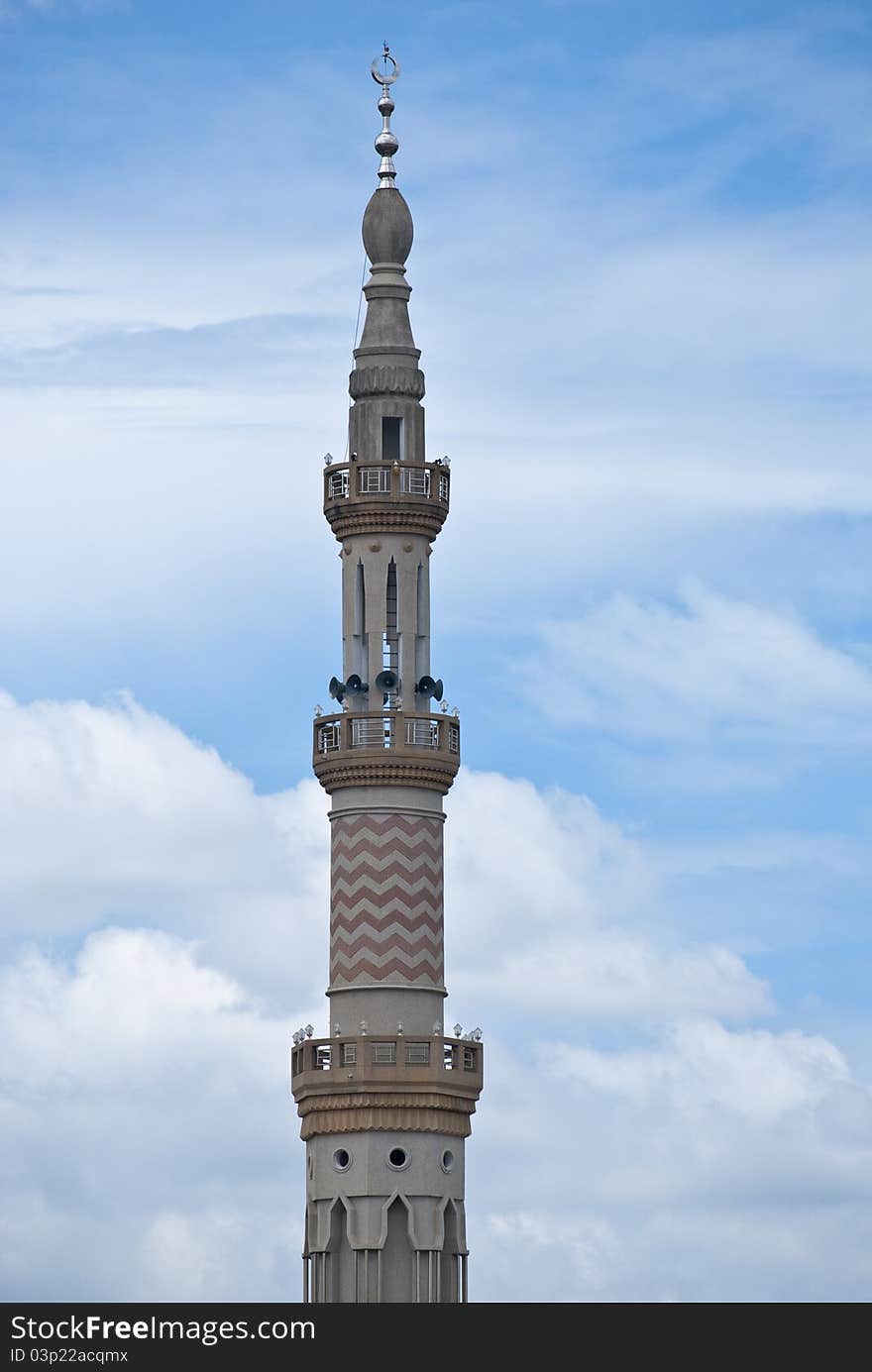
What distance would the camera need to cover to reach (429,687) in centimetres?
14500

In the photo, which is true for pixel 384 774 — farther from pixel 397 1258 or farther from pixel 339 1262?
pixel 339 1262

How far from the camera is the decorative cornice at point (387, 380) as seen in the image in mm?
146750

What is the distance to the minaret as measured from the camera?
141375 millimetres

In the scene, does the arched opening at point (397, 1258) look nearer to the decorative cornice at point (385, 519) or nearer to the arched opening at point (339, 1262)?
the arched opening at point (339, 1262)

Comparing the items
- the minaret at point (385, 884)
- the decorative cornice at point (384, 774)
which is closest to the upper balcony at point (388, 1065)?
the minaret at point (385, 884)

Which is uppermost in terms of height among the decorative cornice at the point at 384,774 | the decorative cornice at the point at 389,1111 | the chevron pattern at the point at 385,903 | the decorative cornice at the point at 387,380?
the decorative cornice at the point at 387,380

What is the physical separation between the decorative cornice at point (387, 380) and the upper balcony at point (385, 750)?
420 inches

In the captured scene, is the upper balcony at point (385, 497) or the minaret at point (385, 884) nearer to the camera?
the minaret at point (385, 884)

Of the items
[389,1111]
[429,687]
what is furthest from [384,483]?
[389,1111]

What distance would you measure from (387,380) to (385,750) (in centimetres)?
1234

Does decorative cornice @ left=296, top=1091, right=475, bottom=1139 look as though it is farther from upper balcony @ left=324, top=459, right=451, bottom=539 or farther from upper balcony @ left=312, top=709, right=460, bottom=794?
upper balcony @ left=324, top=459, right=451, bottom=539

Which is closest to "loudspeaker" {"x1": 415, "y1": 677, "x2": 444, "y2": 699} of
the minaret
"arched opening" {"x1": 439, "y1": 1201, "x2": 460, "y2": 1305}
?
the minaret
